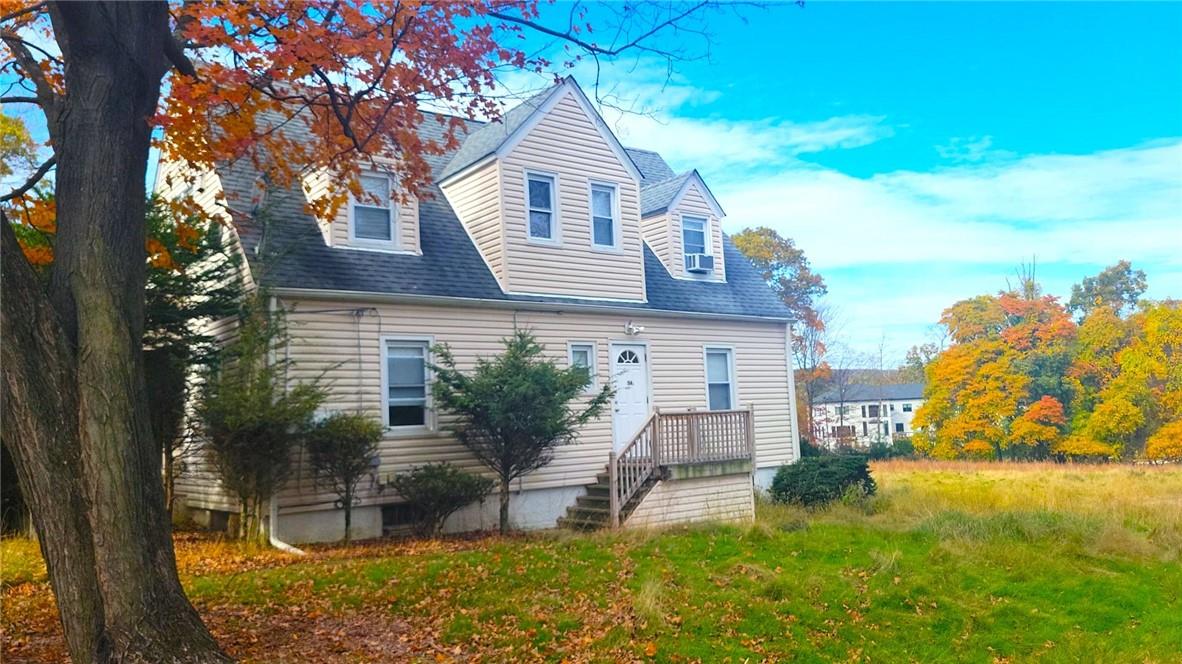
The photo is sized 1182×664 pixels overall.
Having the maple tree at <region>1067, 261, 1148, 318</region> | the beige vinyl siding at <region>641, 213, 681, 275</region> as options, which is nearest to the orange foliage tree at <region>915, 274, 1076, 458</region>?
the maple tree at <region>1067, 261, 1148, 318</region>

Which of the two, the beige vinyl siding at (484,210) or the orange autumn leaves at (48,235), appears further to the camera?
the beige vinyl siding at (484,210)

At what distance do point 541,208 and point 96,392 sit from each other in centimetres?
1086

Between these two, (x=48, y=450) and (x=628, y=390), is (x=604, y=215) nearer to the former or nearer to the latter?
(x=628, y=390)


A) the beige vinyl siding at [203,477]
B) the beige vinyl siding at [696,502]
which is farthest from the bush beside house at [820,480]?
the beige vinyl siding at [203,477]

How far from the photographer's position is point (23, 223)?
39.1 feet

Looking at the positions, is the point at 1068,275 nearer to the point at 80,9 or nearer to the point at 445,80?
the point at 445,80

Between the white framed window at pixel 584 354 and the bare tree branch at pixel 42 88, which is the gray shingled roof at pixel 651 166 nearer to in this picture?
the white framed window at pixel 584 354

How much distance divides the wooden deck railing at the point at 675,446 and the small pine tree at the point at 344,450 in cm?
416

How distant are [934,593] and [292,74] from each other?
8911mm

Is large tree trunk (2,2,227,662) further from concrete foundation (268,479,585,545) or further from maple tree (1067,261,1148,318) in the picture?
maple tree (1067,261,1148,318)

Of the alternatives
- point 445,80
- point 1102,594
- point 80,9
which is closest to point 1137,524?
point 1102,594

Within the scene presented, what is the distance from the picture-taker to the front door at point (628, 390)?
16.3 meters

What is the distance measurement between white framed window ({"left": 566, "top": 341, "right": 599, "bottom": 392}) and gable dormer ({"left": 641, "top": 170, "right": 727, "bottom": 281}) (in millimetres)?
3446

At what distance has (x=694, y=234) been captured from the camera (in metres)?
19.1
